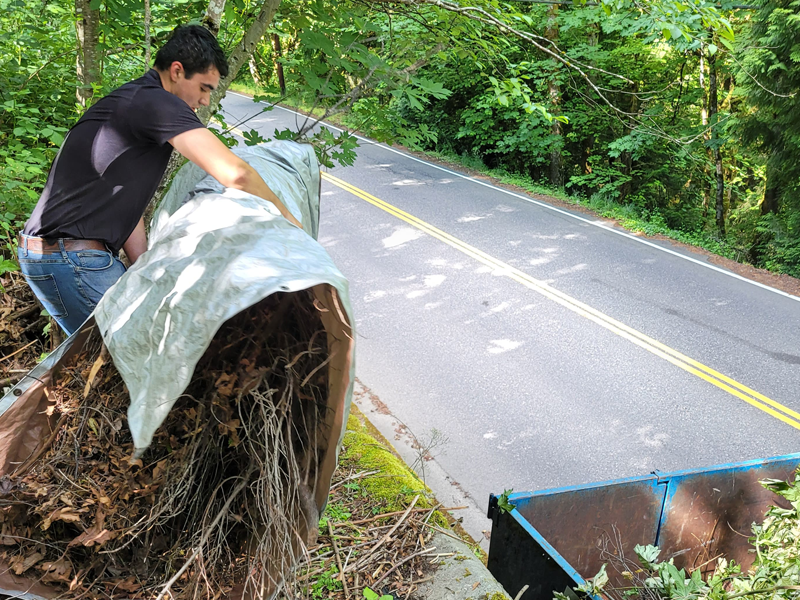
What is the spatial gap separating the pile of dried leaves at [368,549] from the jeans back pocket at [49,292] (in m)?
1.66

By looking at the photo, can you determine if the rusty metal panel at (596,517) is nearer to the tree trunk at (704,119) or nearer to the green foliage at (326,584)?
the green foliage at (326,584)

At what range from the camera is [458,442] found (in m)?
5.48

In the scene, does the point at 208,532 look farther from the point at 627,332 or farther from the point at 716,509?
the point at 627,332

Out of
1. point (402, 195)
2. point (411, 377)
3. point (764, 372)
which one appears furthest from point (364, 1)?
point (402, 195)

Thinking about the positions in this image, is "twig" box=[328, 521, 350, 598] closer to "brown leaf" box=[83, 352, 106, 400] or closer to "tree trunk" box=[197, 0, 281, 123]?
"brown leaf" box=[83, 352, 106, 400]

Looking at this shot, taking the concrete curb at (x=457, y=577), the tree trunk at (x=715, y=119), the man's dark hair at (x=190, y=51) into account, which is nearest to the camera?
the man's dark hair at (x=190, y=51)

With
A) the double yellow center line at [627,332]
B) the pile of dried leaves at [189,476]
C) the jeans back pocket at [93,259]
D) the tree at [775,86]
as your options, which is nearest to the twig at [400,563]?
the pile of dried leaves at [189,476]

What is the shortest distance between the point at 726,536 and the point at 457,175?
1284 centimetres

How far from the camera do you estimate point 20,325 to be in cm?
398

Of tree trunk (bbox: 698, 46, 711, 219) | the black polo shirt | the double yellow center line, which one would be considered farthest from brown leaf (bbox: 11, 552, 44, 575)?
tree trunk (bbox: 698, 46, 711, 219)

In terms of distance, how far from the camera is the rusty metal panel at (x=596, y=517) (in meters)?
3.32

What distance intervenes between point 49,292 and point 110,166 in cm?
68

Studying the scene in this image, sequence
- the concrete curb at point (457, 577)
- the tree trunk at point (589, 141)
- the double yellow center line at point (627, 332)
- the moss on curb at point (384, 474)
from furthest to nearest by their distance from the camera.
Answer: the tree trunk at point (589, 141), the double yellow center line at point (627, 332), the moss on curb at point (384, 474), the concrete curb at point (457, 577)

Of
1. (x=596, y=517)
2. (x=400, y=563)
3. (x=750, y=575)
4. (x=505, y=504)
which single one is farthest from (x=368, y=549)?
(x=750, y=575)
